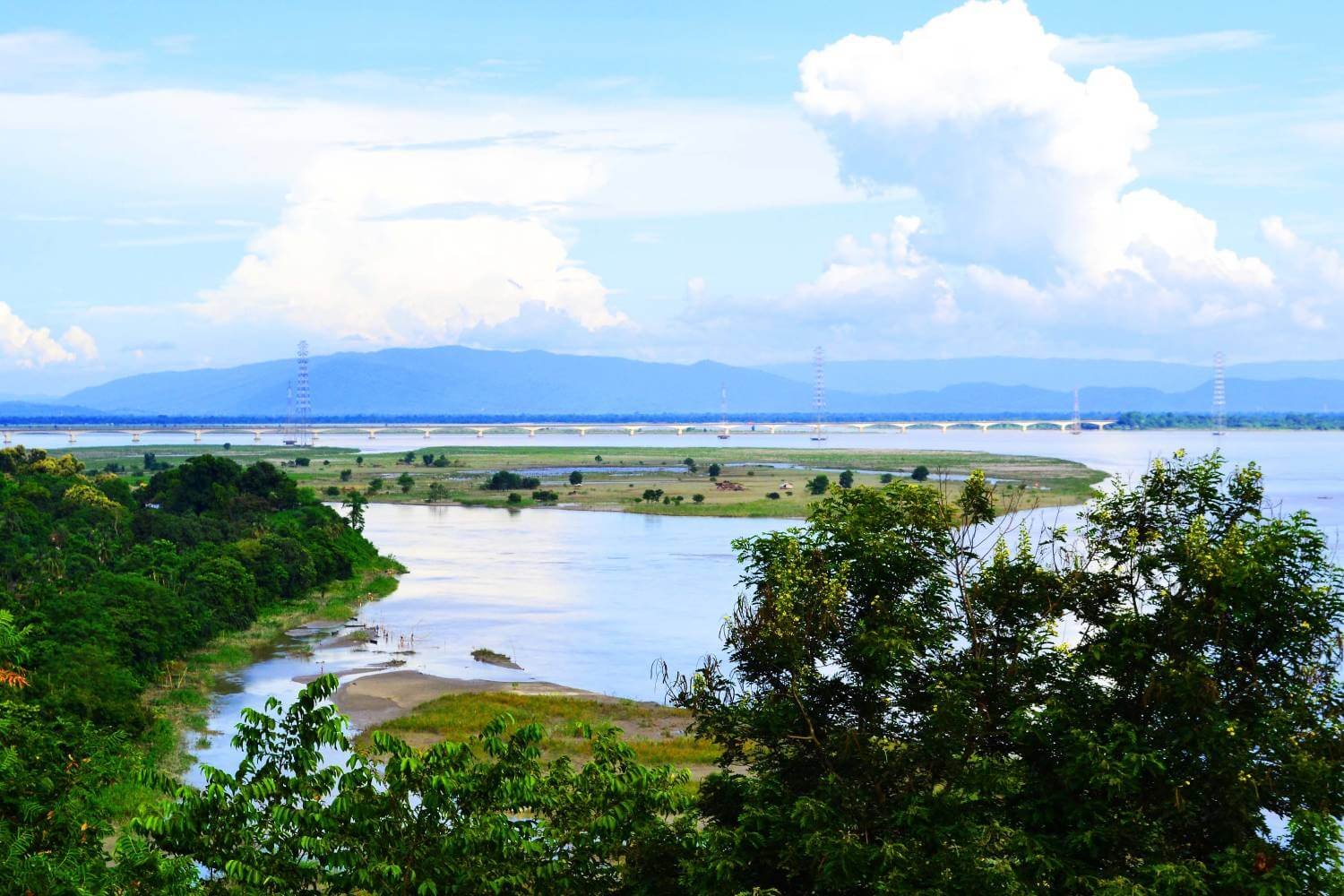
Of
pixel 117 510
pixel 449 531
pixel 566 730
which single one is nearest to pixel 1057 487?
pixel 449 531

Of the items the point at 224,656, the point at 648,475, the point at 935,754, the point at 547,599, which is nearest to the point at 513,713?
the point at 224,656

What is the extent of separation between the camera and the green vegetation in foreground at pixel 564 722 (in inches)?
1282

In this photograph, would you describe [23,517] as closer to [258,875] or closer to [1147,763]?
[258,875]

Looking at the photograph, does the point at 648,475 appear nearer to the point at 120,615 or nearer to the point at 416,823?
the point at 120,615

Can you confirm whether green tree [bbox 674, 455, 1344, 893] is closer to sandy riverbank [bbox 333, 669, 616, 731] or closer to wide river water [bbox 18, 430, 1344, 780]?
wide river water [bbox 18, 430, 1344, 780]

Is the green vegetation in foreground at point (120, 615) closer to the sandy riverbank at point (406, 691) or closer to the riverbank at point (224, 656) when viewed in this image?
the riverbank at point (224, 656)

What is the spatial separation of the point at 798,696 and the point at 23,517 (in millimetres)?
50467

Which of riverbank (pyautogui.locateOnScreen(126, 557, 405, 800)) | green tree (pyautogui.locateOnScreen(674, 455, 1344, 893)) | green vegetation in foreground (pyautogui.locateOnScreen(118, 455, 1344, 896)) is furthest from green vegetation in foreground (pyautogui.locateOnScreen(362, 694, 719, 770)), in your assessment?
green tree (pyautogui.locateOnScreen(674, 455, 1344, 893))

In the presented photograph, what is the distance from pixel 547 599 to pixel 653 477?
77.1 m

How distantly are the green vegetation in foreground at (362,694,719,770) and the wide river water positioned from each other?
9.14 feet

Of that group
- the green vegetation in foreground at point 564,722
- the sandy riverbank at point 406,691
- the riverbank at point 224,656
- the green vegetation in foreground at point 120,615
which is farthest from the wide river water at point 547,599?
the green vegetation in foreground at point 564,722

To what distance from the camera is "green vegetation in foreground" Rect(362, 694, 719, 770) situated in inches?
1282

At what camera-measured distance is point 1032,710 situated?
606 inches

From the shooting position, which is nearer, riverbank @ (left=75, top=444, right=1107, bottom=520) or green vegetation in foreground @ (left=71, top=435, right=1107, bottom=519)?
green vegetation in foreground @ (left=71, top=435, right=1107, bottom=519)
